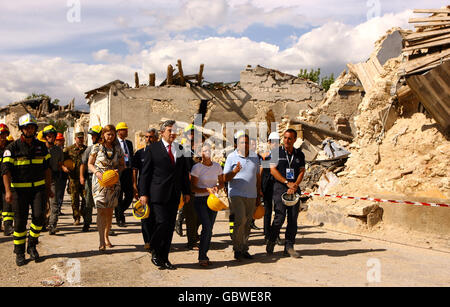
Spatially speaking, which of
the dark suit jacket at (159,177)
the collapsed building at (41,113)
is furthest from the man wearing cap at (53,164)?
the collapsed building at (41,113)

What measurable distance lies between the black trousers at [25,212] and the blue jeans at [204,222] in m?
2.24

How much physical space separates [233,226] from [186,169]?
1103 millimetres

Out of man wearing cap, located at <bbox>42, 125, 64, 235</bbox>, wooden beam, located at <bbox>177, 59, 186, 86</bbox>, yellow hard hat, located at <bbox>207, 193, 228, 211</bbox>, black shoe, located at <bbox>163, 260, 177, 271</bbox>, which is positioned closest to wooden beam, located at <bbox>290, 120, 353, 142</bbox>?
wooden beam, located at <bbox>177, 59, 186, 86</bbox>

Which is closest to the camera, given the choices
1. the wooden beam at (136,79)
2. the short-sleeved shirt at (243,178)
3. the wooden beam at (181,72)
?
the short-sleeved shirt at (243,178)

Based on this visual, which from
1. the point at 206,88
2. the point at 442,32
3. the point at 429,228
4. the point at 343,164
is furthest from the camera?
the point at 206,88

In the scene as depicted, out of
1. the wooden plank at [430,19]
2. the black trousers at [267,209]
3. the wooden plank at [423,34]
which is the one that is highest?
the wooden plank at [430,19]

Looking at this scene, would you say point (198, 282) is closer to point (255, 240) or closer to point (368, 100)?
point (255, 240)

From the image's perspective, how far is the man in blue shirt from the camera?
20.5ft

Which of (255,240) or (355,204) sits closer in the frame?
(255,240)

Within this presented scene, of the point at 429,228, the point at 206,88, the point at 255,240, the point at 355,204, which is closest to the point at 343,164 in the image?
the point at 355,204

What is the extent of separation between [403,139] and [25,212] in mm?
8388

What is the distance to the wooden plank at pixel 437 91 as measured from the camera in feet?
31.0

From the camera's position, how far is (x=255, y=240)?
819 cm

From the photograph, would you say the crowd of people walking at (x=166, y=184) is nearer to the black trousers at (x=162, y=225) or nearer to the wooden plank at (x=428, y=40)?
the black trousers at (x=162, y=225)
